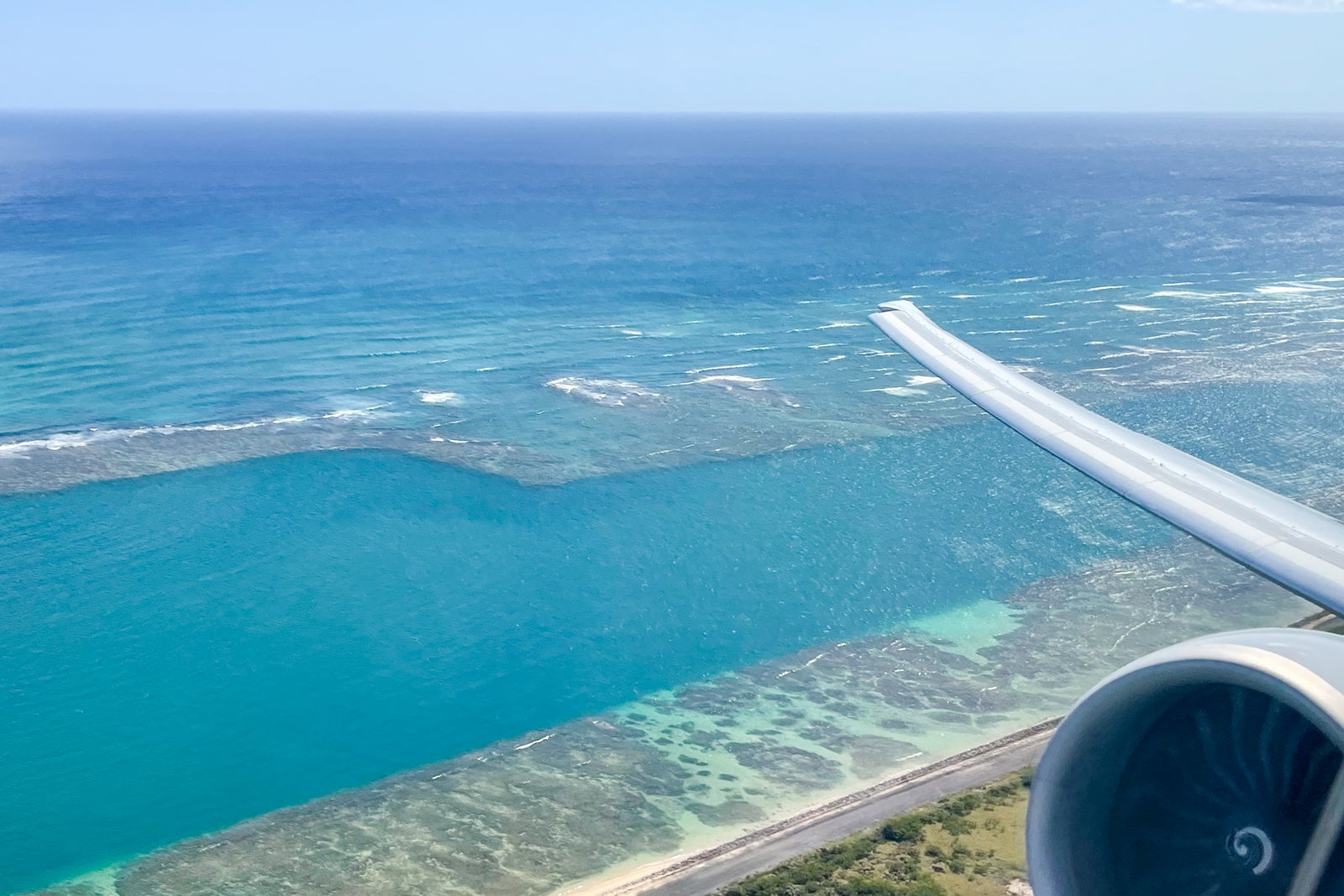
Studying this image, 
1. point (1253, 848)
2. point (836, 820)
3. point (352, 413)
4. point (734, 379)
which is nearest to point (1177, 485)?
point (836, 820)

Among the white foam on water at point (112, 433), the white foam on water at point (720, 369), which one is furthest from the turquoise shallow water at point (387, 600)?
the white foam on water at point (720, 369)

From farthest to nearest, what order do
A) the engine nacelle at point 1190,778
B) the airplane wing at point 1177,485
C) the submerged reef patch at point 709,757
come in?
the submerged reef patch at point 709,757 < the airplane wing at point 1177,485 < the engine nacelle at point 1190,778

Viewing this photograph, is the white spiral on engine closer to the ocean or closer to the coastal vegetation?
the coastal vegetation

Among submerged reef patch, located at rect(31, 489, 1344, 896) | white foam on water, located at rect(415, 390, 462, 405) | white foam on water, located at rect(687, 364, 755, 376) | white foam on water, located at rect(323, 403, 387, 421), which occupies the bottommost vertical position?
submerged reef patch, located at rect(31, 489, 1344, 896)

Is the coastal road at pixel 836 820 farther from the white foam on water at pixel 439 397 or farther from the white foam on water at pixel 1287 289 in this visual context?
the white foam on water at pixel 1287 289

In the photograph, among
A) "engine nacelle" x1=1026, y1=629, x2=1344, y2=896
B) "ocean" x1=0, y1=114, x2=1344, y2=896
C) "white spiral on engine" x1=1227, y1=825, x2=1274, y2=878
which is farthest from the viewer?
"ocean" x1=0, y1=114, x2=1344, y2=896

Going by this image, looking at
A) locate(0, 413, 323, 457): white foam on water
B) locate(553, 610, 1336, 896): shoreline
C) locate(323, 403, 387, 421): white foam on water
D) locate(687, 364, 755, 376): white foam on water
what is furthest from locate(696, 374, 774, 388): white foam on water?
locate(553, 610, 1336, 896): shoreline

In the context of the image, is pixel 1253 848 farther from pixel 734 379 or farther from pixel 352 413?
pixel 734 379
